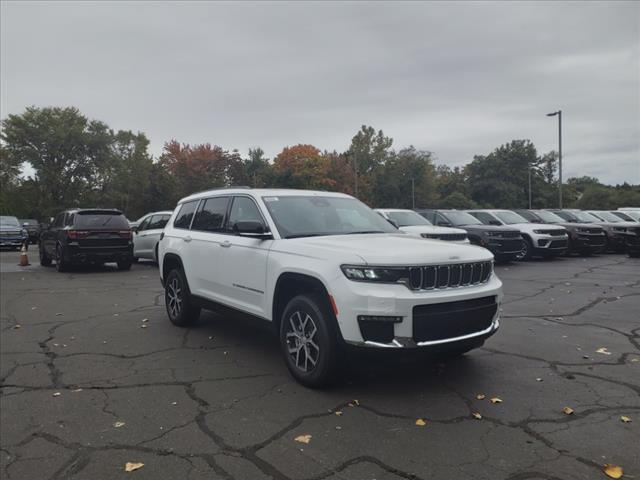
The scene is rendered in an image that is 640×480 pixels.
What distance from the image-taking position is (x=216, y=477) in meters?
3.06

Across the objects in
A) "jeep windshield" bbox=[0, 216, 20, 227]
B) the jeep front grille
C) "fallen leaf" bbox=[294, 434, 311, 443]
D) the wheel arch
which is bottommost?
"fallen leaf" bbox=[294, 434, 311, 443]

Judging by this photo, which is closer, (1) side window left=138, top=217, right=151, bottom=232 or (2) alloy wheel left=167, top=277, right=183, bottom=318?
(2) alloy wheel left=167, top=277, right=183, bottom=318

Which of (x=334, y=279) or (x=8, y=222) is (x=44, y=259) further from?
(x=334, y=279)

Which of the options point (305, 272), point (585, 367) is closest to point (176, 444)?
point (305, 272)

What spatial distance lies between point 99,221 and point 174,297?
8121mm

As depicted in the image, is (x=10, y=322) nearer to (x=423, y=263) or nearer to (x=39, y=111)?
(x=423, y=263)

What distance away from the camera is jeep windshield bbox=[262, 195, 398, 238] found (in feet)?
16.9

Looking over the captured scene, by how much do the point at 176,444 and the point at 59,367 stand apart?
2447 millimetres

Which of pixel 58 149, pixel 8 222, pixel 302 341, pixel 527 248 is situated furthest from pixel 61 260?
pixel 58 149

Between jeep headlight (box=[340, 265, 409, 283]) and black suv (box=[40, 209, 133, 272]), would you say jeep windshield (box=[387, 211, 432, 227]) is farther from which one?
jeep headlight (box=[340, 265, 409, 283])

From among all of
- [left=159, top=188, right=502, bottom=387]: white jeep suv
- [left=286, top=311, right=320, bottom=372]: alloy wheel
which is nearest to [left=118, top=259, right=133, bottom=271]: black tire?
[left=159, top=188, right=502, bottom=387]: white jeep suv

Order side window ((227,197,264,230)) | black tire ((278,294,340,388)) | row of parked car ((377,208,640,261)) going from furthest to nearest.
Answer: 1. row of parked car ((377,208,640,261))
2. side window ((227,197,264,230))
3. black tire ((278,294,340,388))

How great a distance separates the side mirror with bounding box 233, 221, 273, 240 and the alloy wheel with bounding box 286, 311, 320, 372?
92 cm

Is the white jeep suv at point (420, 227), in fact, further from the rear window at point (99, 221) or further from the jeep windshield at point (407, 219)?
the rear window at point (99, 221)
